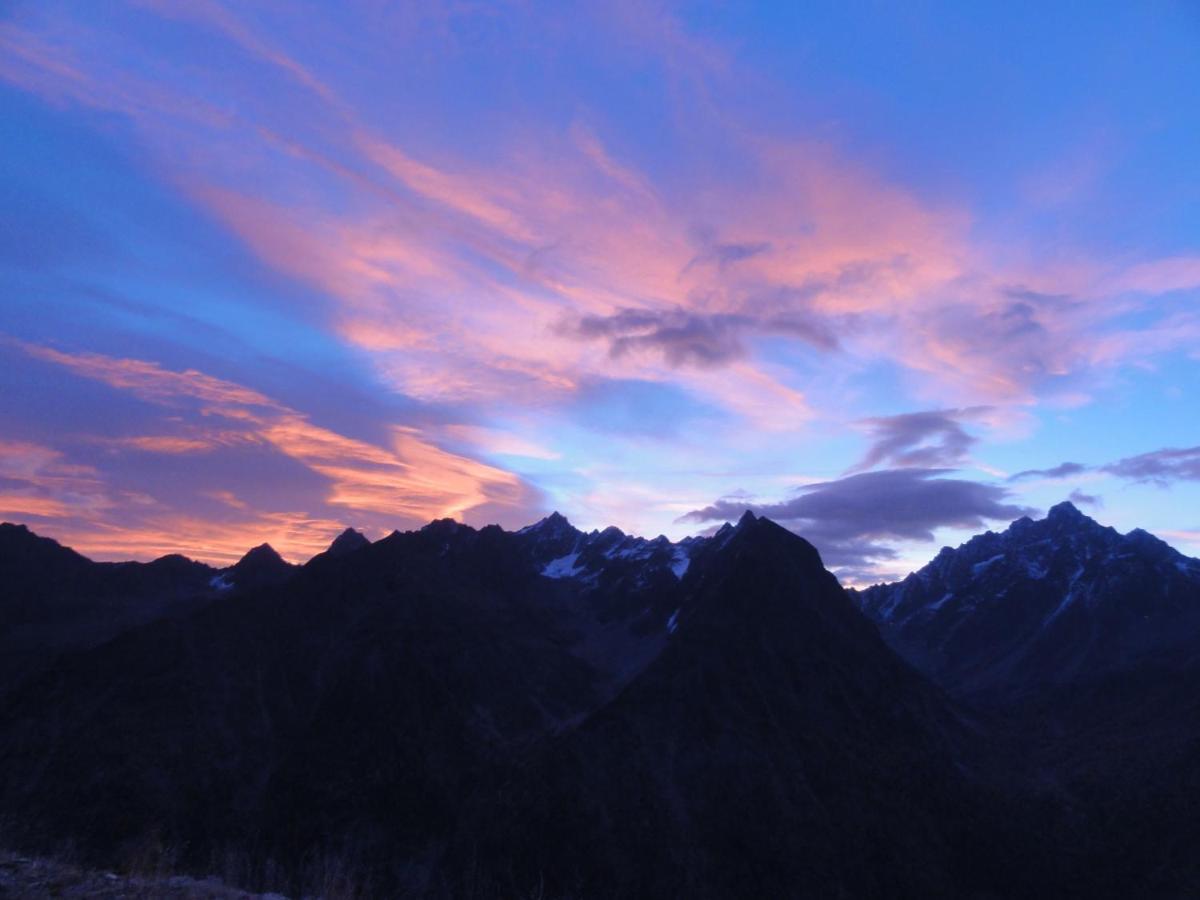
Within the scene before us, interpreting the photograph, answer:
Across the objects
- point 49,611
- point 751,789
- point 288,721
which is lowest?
point 751,789

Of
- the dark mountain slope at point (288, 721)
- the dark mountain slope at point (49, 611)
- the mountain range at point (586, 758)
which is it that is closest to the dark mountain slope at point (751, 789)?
the mountain range at point (586, 758)

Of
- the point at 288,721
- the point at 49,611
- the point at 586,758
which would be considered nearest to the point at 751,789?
the point at 586,758

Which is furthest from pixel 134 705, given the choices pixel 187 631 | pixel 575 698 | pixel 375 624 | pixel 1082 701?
pixel 1082 701

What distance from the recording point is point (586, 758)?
346 feet

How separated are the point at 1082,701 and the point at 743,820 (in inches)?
4516

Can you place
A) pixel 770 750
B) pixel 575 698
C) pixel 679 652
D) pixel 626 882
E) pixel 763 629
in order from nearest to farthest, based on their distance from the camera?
pixel 626 882 → pixel 770 750 → pixel 679 652 → pixel 763 629 → pixel 575 698

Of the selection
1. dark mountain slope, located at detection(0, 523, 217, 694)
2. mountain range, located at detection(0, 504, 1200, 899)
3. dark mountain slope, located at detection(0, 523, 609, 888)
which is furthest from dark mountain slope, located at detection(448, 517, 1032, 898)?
dark mountain slope, located at detection(0, 523, 217, 694)

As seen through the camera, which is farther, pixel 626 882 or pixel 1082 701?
pixel 1082 701

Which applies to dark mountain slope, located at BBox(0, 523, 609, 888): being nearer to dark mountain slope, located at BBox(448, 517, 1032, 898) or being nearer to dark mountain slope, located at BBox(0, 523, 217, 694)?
dark mountain slope, located at BBox(448, 517, 1032, 898)

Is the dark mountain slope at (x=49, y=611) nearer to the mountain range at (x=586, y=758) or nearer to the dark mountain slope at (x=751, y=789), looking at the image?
the mountain range at (x=586, y=758)

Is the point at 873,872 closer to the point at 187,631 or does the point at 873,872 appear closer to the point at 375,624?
the point at 375,624

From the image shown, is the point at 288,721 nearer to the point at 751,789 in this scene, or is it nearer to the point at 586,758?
the point at 586,758

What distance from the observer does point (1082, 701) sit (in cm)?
16800

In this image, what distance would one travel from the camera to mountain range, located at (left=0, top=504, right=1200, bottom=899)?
94.4 m
